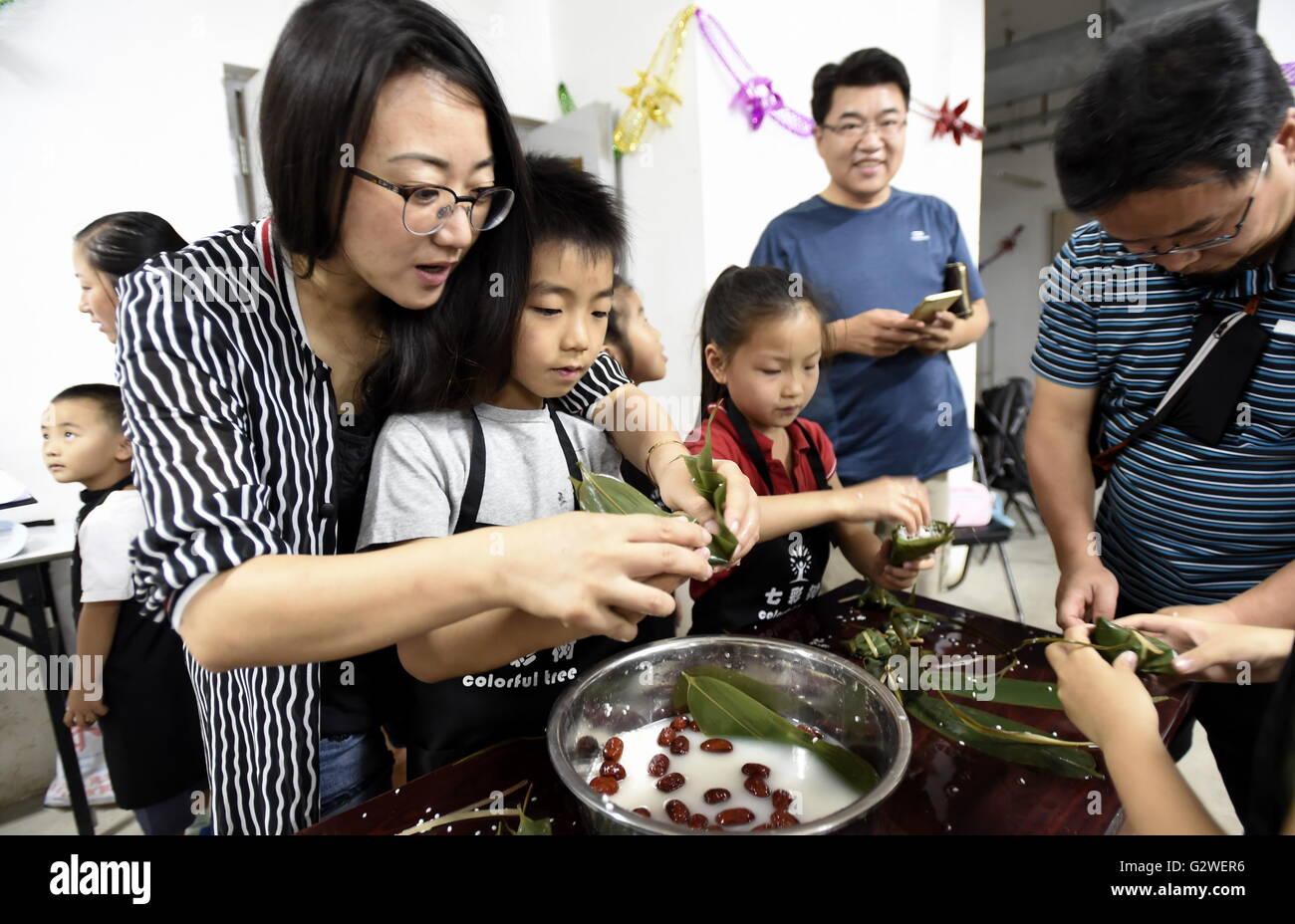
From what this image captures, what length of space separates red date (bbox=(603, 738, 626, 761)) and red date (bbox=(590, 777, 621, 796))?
0.03 meters

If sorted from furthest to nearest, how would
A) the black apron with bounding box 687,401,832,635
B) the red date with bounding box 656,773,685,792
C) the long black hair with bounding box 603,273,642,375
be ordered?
the long black hair with bounding box 603,273,642,375, the black apron with bounding box 687,401,832,635, the red date with bounding box 656,773,685,792

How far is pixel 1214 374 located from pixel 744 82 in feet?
5.44

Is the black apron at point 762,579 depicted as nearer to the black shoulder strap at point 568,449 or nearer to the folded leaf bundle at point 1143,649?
the black shoulder strap at point 568,449

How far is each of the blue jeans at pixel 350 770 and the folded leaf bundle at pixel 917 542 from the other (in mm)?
841

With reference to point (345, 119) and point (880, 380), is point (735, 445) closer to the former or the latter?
point (880, 380)

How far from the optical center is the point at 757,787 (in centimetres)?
65

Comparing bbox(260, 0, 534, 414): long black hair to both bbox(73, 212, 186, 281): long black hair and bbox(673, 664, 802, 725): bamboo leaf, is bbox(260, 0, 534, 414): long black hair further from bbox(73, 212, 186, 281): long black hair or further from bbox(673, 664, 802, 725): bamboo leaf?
bbox(673, 664, 802, 725): bamboo leaf

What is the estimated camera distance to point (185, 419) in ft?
Result: 1.94

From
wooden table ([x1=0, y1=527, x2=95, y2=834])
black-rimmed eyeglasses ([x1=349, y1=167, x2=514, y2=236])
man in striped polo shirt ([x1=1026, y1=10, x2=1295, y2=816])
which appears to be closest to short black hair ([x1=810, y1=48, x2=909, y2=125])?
man in striped polo shirt ([x1=1026, y1=10, x2=1295, y2=816])

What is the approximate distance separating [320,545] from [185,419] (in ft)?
0.72

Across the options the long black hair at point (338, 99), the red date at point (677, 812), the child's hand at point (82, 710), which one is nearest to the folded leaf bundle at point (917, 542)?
the red date at point (677, 812)

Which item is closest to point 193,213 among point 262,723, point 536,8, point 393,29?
point 393,29

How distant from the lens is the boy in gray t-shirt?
791mm

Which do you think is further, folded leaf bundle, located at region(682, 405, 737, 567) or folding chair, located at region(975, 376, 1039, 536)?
folding chair, located at region(975, 376, 1039, 536)
